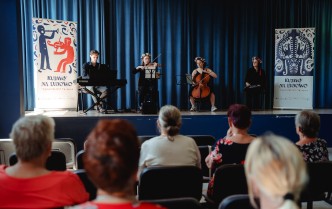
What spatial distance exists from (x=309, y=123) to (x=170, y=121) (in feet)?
3.12

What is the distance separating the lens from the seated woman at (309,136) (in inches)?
100

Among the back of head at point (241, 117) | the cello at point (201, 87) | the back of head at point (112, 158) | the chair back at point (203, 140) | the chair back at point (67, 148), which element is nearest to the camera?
the back of head at point (112, 158)

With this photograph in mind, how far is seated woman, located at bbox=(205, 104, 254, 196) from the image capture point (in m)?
2.43

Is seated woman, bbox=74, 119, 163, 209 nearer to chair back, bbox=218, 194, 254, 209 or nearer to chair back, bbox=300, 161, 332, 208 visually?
chair back, bbox=218, 194, 254, 209

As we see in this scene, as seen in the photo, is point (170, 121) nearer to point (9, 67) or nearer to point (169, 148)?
point (169, 148)

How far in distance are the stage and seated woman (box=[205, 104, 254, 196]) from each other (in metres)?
3.43

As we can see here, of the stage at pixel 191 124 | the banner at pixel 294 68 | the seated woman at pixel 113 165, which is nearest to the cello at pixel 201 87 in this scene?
the stage at pixel 191 124

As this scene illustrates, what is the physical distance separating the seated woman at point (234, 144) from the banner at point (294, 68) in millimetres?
5521

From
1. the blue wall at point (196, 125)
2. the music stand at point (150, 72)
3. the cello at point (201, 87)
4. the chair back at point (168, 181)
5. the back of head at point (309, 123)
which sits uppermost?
the music stand at point (150, 72)

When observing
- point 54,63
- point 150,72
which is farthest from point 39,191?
point 54,63

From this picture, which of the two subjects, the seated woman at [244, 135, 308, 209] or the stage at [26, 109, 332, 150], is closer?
the seated woman at [244, 135, 308, 209]

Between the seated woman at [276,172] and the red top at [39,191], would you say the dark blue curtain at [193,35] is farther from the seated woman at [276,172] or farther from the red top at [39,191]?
the seated woman at [276,172]

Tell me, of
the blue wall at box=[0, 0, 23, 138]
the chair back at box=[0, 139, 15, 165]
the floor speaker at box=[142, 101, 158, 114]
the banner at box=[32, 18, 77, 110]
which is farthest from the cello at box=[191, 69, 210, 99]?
the chair back at box=[0, 139, 15, 165]

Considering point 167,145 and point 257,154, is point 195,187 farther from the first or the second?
point 257,154
